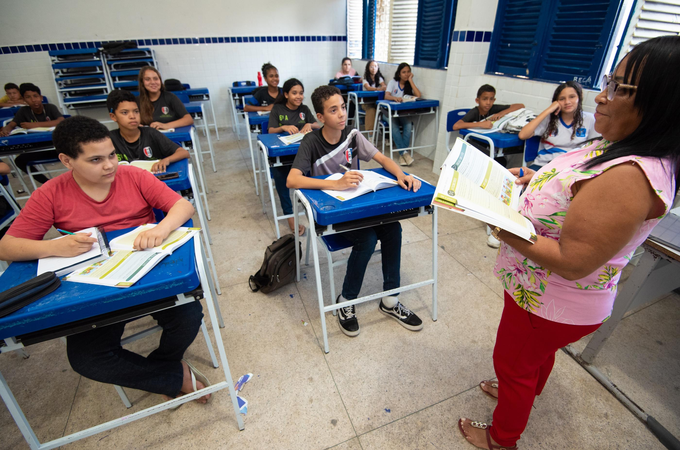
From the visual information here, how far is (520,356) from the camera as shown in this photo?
3.29 ft

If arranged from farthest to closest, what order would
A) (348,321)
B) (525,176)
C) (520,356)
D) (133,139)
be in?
(133,139) → (348,321) → (525,176) → (520,356)

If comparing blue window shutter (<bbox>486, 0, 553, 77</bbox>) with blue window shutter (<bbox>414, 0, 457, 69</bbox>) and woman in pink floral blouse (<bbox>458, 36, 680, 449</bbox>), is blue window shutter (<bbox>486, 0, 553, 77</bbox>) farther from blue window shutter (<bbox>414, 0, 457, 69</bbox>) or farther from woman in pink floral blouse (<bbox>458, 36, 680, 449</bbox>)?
woman in pink floral blouse (<bbox>458, 36, 680, 449</bbox>)

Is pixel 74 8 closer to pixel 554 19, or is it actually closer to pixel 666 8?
pixel 554 19

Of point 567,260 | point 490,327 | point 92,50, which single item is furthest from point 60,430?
point 92,50

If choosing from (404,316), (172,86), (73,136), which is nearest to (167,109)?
(73,136)

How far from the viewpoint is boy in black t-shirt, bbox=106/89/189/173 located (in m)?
1.96

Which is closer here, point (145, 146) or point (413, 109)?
point (145, 146)

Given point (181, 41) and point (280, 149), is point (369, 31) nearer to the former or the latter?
point (181, 41)

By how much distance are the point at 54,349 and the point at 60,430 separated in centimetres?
55

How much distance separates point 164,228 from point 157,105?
2662 mm

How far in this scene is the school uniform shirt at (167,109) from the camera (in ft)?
10.5

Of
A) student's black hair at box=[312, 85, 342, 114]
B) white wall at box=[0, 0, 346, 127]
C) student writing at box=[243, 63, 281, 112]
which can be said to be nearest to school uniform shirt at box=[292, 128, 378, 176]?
student's black hair at box=[312, 85, 342, 114]

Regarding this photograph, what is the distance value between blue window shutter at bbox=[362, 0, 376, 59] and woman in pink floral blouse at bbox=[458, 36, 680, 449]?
20.3 feet

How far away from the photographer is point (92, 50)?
16.5 ft
